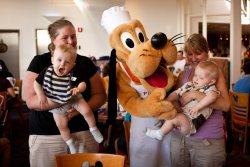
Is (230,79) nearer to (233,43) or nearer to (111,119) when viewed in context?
(233,43)

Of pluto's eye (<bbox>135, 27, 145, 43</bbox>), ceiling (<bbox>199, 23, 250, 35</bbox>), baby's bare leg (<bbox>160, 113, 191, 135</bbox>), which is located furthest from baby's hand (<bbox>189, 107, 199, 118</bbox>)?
ceiling (<bbox>199, 23, 250, 35</bbox>)

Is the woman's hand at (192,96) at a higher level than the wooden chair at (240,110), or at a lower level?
higher

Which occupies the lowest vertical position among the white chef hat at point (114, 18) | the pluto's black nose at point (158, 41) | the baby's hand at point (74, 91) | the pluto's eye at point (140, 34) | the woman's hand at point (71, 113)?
the woman's hand at point (71, 113)

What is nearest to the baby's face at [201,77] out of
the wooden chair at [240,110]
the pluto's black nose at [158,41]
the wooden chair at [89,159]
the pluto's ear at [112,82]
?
the pluto's black nose at [158,41]

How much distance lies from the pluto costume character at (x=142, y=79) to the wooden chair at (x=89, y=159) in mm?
273

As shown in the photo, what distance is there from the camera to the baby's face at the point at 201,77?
2104 millimetres

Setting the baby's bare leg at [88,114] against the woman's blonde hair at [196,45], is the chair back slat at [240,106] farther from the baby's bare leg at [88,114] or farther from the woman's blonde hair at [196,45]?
the baby's bare leg at [88,114]

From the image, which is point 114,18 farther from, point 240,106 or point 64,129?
point 240,106

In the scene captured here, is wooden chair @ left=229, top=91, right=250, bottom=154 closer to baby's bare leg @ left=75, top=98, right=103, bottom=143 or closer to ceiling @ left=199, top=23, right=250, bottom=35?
baby's bare leg @ left=75, top=98, right=103, bottom=143

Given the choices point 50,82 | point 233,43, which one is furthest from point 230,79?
point 50,82

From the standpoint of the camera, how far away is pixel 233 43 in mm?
7543

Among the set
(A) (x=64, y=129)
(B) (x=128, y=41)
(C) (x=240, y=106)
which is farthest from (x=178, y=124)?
(C) (x=240, y=106)

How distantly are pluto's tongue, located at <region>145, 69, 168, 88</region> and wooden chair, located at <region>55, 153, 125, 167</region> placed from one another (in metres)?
0.44

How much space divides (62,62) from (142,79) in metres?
0.45
